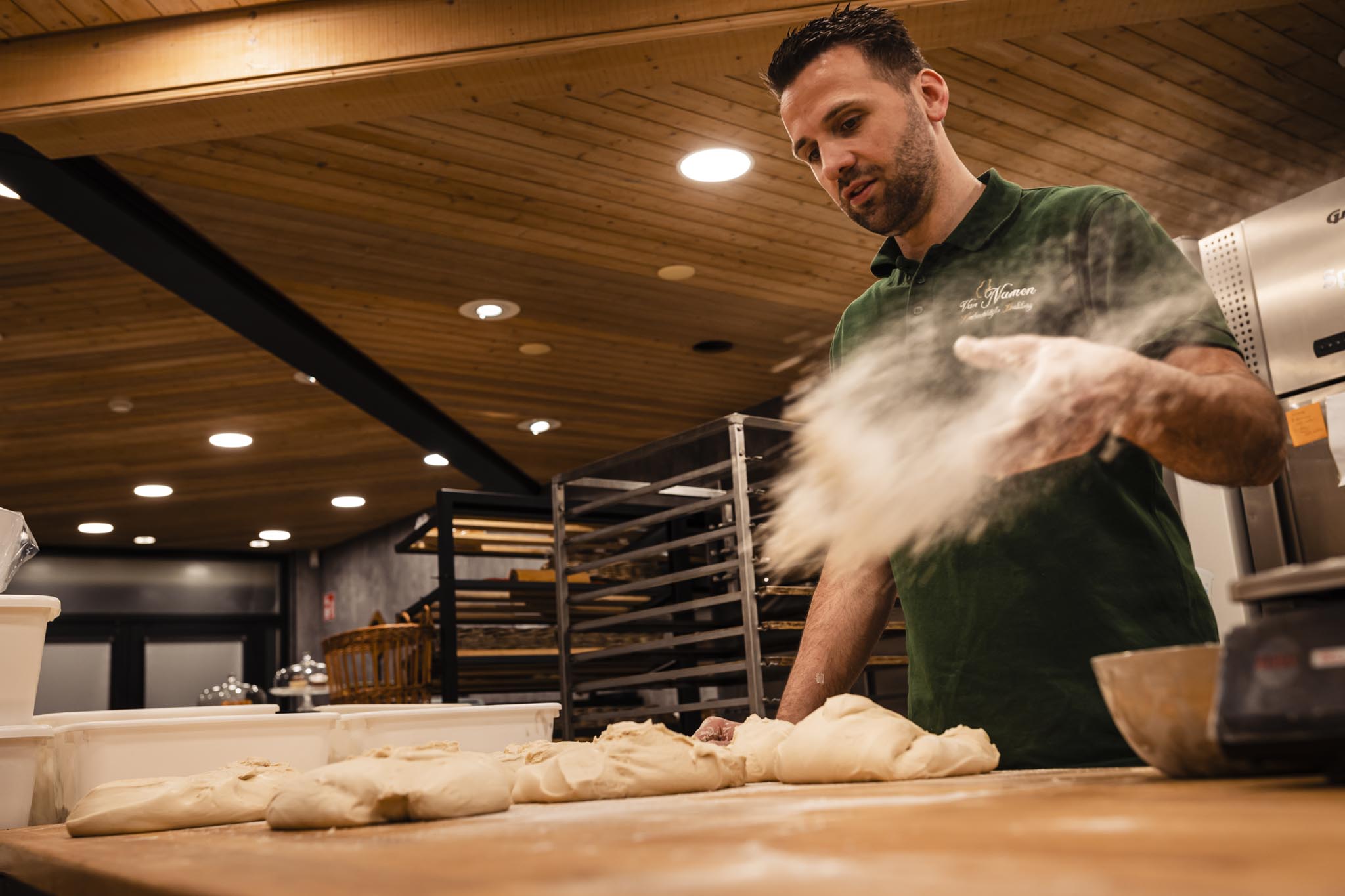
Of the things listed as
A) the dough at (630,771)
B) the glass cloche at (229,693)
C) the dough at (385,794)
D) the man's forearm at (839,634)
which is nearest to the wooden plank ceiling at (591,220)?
the man's forearm at (839,634)

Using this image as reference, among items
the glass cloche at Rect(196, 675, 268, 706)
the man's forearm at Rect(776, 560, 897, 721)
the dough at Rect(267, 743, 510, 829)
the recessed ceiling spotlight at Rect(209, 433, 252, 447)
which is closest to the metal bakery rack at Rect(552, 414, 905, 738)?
the man's forearm at Rect(776, 560, 897, 721)

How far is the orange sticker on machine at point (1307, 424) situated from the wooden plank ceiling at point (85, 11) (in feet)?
9.91

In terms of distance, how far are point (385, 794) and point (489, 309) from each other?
4321 mm

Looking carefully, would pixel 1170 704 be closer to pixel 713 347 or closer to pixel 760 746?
pixel 760 746

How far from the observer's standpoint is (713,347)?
602 centimetres

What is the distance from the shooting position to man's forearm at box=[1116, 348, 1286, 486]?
113 cm

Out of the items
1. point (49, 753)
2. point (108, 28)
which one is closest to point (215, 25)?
point (108, 28)

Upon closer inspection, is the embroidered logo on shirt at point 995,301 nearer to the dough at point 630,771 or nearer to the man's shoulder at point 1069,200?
the man's shoulder at point 1069,200

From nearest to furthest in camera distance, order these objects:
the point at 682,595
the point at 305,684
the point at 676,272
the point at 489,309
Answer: the point at 682,595
the point at 676,272
the point at 489,309
the point at 305,684

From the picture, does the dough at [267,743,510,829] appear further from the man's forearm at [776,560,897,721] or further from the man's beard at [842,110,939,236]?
the man's beard at [842,110,939,236]

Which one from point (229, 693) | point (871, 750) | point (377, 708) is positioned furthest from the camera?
point (229, 693)

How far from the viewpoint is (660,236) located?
15.4 ft

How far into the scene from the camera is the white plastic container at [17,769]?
1.62m

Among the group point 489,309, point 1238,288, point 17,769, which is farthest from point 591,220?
point 17,769
